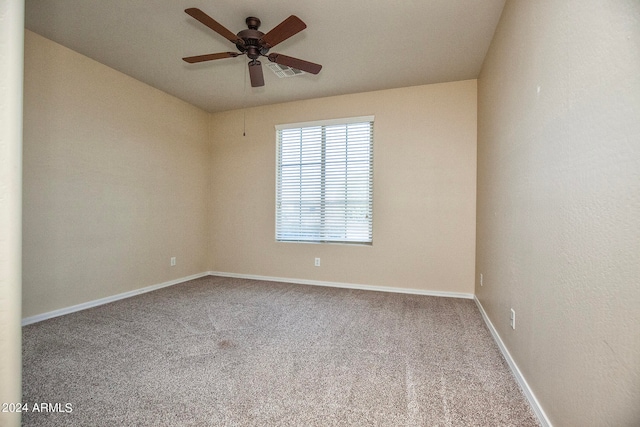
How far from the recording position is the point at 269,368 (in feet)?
6.23

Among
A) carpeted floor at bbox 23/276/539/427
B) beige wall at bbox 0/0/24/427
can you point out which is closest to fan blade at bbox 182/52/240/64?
beige wall at bbox 0/0/24/427

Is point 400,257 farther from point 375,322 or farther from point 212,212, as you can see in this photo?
point 212,212

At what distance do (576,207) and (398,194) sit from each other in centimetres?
269

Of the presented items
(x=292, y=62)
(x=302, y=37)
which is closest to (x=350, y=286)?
(x=292, y=62)

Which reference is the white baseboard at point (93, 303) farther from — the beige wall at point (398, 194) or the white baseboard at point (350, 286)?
the beige wall at point (398, 194)

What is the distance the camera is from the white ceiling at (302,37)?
7.59ft

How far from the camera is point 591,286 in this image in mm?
1023

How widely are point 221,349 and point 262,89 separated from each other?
320cm

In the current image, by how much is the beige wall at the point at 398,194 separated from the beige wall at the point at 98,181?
100 centimetres

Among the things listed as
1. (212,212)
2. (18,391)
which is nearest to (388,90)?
(212,212)

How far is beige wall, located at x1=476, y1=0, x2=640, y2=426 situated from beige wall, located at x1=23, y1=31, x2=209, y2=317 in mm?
3972

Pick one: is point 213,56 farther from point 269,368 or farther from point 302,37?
point 269,368

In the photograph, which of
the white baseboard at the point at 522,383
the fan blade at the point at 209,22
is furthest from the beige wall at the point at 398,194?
the fan blade at the point at 209,22

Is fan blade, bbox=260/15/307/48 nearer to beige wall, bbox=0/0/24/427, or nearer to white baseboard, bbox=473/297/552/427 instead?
beige wall, bbox=0/0/24/427
